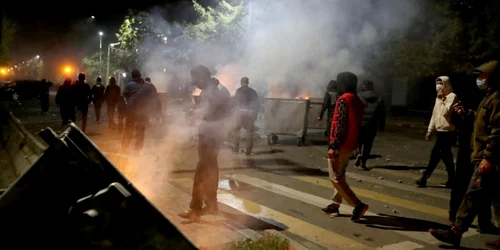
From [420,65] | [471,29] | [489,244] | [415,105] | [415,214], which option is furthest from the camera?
[415,105]

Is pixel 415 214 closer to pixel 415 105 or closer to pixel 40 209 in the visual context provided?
pixel 40 209

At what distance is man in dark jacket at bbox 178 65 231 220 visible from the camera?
17.7 feet

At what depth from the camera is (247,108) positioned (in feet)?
34.5

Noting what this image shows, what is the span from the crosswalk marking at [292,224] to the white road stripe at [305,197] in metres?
0.75

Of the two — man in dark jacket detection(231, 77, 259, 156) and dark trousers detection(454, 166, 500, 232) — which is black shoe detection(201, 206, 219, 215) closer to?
dark trousers detection(454, 166, 500, 232)

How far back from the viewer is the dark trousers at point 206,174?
17.8 feet

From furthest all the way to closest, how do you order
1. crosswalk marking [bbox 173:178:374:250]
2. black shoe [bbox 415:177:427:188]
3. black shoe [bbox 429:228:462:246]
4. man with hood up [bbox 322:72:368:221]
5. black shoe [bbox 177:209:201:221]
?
black shoe [bbox 415:177:427:188] < man with hood up [bbox 322:72:368:221] < black shoe [bbox 177:209:201:221] < crosswalk marking [bbox 173:178:374:250] < black shoe [bbox 429:228:462:246]

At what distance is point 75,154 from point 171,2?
21823mm

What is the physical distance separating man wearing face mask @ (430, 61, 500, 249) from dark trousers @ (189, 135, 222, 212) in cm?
269

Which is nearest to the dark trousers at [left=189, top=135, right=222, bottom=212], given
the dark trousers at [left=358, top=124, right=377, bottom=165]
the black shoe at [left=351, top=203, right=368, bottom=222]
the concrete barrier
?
the black shoe at [left=351, top=203, right=368, bottom=222]

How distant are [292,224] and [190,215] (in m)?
1.23

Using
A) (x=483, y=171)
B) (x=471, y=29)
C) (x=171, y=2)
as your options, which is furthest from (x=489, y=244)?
(x=171, y=2)

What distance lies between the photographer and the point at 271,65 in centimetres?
1386

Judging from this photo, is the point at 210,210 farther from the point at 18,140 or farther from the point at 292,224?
the point at 18,140
